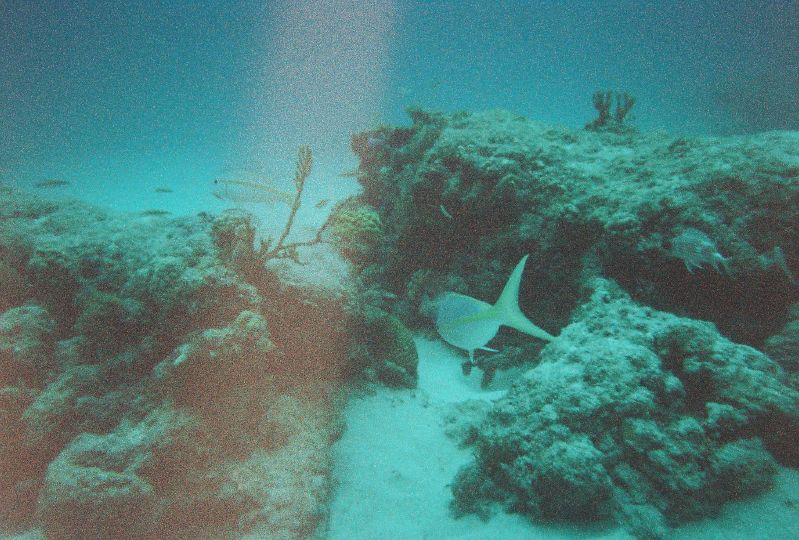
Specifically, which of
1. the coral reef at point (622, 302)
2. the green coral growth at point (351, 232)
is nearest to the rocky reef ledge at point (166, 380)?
the green coral growth at point (351, 232)

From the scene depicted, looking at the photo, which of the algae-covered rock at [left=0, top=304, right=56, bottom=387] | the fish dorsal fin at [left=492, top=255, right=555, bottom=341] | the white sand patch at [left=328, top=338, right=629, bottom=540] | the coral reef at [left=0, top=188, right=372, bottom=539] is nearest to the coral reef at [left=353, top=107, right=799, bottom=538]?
the white sand patch at [left=328, top=338, right=629, bottom=540]

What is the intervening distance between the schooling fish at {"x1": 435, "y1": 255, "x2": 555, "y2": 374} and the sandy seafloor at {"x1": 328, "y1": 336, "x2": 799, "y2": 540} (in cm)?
127

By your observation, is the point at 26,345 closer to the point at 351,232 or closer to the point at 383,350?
the point at 351,232

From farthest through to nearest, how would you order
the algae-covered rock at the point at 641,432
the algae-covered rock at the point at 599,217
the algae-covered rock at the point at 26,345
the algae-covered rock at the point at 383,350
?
the algae-covered rock at the point at 383,350
the algae-covered rock at the point at 599,217
the algae-covered rock at the point at 26,345
the algae-covered rock at the point at 641,432

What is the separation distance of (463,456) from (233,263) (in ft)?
9.65

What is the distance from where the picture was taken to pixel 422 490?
271cm

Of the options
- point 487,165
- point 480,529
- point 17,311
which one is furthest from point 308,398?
point 487,165

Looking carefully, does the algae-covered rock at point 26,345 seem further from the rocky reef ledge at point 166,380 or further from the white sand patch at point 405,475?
the white sand patch at point 405,475

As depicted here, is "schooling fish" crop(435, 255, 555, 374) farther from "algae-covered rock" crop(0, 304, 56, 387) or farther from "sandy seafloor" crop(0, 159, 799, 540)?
"algae-covered rock" crop(0, 304, 56, 387)

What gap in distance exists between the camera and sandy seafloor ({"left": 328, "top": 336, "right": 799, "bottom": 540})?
6.06ft

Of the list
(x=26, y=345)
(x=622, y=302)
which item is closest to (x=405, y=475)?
(x=622, y=302)

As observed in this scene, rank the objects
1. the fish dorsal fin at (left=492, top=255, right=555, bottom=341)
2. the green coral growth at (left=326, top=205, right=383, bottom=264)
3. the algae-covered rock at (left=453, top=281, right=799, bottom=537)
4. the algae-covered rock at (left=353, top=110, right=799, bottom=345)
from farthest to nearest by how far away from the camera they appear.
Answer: the green coral growth at (left=326, top=205, right=383, bottom=264) → the algae-covered rock at (left=353, top=110, right=799, bottom=345) → the algae-covered rock at (left=453, top=281, right=799, bottom=537) → the fish dorsal fin at (left=492, top=255, right=555, bottom=341)

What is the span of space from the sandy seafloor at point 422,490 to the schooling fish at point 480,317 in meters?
1.27

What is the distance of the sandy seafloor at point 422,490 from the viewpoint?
1847 millimetres
